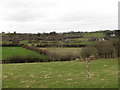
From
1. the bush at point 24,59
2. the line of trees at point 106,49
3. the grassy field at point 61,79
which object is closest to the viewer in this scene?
the grassy field at point 61,79

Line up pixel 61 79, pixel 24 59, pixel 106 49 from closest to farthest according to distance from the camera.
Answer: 1. pixel 61 79
2. pixel 106 49
3. pixel 24 59

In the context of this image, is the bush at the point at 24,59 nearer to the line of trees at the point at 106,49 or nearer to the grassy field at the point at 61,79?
the line of trees at the point at 106,49

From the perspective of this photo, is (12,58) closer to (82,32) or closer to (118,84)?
(118,84)

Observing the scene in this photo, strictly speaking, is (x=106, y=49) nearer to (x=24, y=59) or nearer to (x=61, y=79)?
(x=24, y=59)

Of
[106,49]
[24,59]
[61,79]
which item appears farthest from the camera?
[24,59]

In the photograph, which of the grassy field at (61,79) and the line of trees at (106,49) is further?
the line of trees at (106,49)

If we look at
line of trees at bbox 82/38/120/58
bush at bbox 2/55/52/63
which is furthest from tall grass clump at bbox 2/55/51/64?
line of trees at bbox 82/38/120/58

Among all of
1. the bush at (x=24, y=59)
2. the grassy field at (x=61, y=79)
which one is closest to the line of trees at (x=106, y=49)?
the bush at (x=24, y=59)

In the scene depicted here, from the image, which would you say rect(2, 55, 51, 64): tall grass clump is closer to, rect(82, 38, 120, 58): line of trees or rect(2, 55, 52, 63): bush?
rect(2, 55, 52, 63): bush

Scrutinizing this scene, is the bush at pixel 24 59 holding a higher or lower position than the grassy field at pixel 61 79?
lower

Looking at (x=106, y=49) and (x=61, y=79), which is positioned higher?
(x=106, y=49)

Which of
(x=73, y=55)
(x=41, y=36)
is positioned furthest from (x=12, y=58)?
(x=41, y=36)

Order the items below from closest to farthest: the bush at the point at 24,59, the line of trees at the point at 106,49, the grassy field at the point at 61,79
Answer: the grassy field at the point at 61,79 < the line of trees at the point at 106,49 < the bush at the point at 24,59

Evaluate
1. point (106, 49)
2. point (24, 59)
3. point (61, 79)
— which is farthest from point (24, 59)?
point (61, 79)
